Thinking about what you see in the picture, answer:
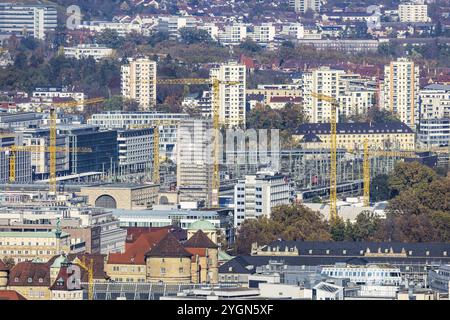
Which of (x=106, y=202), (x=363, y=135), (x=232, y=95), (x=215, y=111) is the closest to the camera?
(x=106, y=202)

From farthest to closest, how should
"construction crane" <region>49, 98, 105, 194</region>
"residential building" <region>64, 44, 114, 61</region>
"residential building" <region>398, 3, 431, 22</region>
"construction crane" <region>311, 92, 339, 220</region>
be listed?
"residential building" <region>398, 3, 431, 22</region>, "residential building" <region>64, 44, 114, 61</region>, "construction crane" <region>49, 98, 105, 194</region>, "construction crane" <region>311, 92, 339, 220</region>

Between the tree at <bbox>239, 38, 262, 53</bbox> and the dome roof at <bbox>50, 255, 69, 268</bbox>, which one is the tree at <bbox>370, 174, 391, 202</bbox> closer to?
the dome roof at <bbox>50, 255, 69, 268</bbox>

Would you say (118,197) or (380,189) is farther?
(380,189)

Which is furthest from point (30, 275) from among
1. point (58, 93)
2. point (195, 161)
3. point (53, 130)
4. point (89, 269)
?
point (58, 93)

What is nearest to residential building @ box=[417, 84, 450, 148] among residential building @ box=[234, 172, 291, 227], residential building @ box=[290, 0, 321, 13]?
residential building @ box=[234, 172, 291, 227]

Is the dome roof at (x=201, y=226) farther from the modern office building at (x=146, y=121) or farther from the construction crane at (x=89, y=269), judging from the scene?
the modern office building at (x=146, y=121)

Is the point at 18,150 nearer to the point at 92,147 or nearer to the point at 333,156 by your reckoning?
the point at 92,147

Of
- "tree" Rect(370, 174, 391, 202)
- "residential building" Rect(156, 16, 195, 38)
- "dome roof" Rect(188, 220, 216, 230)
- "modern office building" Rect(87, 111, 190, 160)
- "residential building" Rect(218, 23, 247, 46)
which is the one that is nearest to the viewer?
"dome roof" Rect(188, 220, 216, 230)
